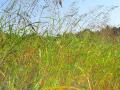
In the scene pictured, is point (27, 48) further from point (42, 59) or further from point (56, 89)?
point (56, 89)

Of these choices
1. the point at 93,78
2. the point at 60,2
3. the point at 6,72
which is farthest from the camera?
the point at 60,2

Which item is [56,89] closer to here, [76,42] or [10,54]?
[10,54]

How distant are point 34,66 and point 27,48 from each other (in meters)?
0.36

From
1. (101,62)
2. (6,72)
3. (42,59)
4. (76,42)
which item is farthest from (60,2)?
(6,72)

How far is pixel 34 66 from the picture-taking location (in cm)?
257

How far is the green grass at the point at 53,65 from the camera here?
2.30 metres

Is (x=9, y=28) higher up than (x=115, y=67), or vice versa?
(x=9, y=28)

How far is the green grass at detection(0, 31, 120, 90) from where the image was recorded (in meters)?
2.30

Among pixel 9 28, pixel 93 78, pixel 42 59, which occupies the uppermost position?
pixel 9 28

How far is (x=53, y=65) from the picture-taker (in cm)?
267

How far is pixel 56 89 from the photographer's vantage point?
2.21 meters

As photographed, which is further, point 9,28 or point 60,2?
point 60,2

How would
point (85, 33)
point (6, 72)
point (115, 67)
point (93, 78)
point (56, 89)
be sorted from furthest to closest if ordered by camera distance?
1. point (85, 33)
2. point (115, 67)
3. point (93, 78)
4. point (6, 72)
5. point (56, 89)

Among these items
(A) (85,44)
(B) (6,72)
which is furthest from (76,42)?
(B) (6,72)
